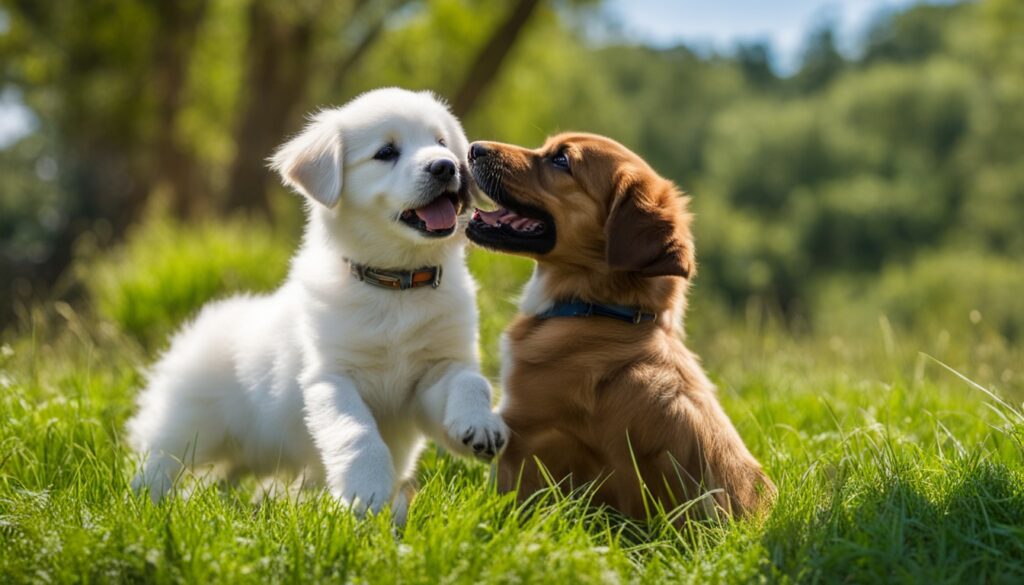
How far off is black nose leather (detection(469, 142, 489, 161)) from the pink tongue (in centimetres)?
20

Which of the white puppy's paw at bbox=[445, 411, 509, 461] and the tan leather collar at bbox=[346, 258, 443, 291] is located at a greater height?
the tan leather collar at bbox=[346, 258, 443, 291]

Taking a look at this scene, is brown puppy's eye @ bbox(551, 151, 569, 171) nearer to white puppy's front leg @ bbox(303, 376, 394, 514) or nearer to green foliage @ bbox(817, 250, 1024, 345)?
white puppy's front leg @ bbox(303, 376, 394, 514)

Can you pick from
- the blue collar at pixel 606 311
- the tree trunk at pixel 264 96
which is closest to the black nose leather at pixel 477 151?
the blue collar at pixel 606 311

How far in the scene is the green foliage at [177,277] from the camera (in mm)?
8539

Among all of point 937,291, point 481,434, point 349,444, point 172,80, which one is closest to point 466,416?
point 481,434

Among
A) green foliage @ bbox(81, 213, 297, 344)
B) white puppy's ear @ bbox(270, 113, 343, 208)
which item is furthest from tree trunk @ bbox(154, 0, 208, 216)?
white puppy's ear @ bbox(270, 113, 343, 208)

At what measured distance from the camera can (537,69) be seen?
81.7ft

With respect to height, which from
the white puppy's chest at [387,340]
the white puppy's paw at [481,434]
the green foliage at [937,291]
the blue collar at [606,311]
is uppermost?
the blue collar at [606,311]

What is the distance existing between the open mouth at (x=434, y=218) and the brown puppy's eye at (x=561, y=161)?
16.9 inches

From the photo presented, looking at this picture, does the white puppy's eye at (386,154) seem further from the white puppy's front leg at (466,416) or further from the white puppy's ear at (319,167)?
the white puppy's front leg at (466,416)

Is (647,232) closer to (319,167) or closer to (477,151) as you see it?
(477,151)

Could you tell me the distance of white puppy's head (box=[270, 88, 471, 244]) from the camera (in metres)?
3.68

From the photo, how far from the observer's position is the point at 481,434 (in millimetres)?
3176

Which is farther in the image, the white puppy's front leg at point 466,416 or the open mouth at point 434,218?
the open mouth at point 434,218
